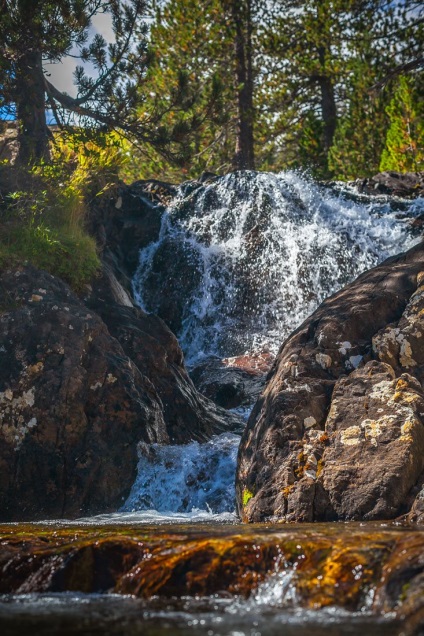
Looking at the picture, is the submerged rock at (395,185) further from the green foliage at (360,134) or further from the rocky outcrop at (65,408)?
the rocky outcrop at (65,408)

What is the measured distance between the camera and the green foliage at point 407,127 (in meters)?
21.1

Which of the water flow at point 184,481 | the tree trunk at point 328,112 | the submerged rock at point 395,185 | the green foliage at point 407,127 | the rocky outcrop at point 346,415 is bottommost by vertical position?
the water flow at point 184,481

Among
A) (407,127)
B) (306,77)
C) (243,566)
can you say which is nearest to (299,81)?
(306,77)

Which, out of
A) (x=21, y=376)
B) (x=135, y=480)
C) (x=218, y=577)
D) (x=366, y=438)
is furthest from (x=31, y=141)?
(x=218, y=577)

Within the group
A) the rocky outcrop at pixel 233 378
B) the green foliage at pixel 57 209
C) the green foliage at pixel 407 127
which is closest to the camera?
the green foliage at pixel 57 209

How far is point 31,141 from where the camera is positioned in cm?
1116

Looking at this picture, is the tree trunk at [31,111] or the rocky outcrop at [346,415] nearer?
the rocky outcrop at [346,415]

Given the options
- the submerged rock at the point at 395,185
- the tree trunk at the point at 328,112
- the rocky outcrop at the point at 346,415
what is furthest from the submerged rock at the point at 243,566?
the tree trunk at the point at 328,112

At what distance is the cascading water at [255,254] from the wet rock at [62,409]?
4.91m

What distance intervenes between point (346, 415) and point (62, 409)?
319 centimetres

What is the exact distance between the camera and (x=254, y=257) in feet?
50.2

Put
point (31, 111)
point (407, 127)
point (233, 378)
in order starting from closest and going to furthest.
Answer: point (31, 111) < point (233, 378) < point (407, 127)

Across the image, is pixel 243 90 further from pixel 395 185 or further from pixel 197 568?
pixel 197 568

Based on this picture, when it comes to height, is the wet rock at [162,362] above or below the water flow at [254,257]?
below
